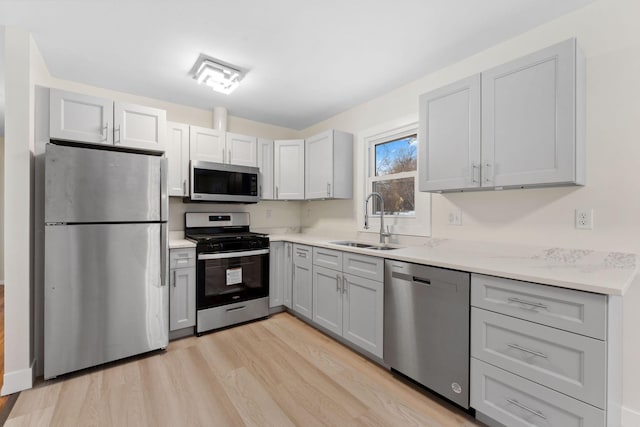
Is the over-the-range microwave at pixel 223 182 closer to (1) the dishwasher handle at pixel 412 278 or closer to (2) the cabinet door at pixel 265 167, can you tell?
(2) the cabinet door at pixel 265 167

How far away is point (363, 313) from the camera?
2293mm

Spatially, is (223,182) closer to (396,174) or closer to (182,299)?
(182,299)

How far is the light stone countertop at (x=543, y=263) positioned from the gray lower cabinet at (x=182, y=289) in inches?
63.7

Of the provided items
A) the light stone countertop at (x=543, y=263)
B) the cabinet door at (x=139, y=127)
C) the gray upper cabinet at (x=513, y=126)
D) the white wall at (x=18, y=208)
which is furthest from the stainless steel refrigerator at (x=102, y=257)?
the gray upper cabinet at (x=513, y=126)

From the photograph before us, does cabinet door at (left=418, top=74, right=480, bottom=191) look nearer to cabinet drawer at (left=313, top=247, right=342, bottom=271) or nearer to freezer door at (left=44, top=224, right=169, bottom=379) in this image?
cabinet drawer at (left=313, top=247, right=342, bottom=271)

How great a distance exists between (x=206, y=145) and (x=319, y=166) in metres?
1.26

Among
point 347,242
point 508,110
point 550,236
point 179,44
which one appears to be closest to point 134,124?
point 179,44

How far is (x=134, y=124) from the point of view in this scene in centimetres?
238

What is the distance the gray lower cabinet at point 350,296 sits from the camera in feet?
7.14

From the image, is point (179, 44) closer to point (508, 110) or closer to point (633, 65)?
point (508, 110)

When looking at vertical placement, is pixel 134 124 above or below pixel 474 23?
below

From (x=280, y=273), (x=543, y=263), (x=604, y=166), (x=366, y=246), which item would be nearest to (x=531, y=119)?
(x=604, y=166)

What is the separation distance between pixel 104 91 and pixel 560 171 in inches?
149

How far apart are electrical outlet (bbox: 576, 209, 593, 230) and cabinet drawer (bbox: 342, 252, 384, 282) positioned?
119 cm
